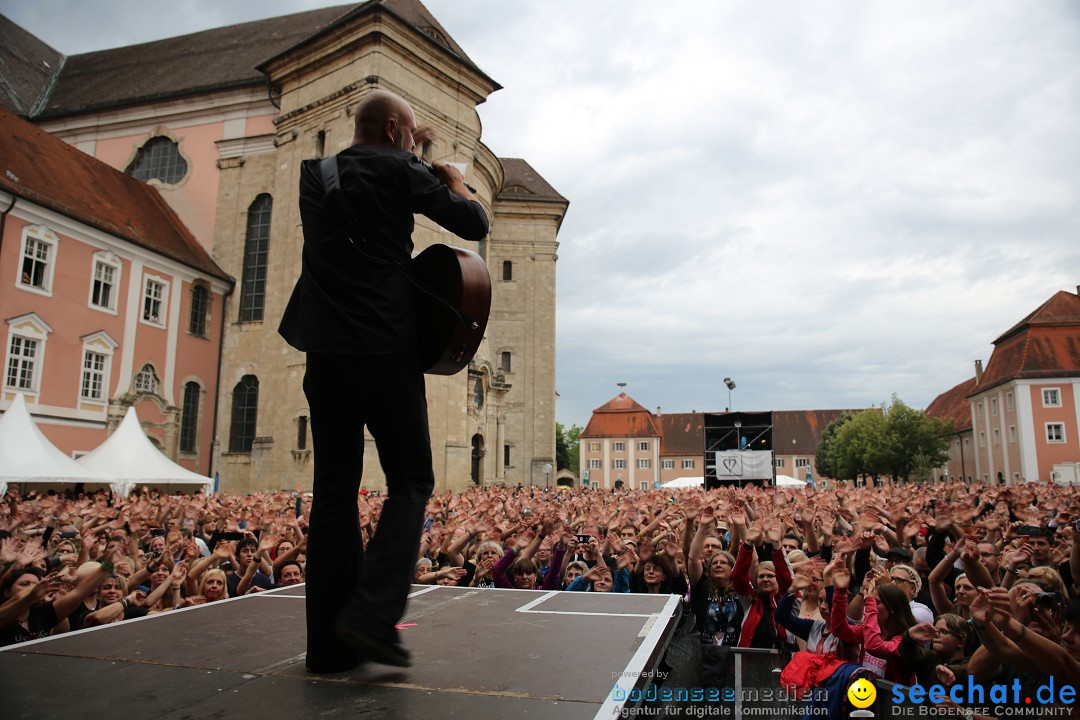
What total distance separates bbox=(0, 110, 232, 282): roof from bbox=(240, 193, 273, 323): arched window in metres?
1.02

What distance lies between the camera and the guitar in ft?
8.56

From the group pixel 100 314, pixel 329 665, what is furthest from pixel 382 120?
pixel 100 314

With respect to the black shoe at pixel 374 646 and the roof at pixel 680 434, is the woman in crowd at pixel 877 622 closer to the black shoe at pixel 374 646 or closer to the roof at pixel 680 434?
the black shoe at pixel 374 646

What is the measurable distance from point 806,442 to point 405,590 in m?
90.3

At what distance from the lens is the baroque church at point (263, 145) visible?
28.0 metres

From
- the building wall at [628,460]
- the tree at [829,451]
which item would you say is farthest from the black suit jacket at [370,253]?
the building wall at [628,460]

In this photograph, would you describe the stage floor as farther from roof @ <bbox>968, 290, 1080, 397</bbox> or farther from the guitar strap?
roof @ <bbox>968, 290, 1080, 397</bbox>

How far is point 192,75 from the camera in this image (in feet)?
116

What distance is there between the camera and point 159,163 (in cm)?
3409

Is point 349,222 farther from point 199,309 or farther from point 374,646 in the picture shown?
point 199,309

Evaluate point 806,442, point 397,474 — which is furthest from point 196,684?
point 806,442

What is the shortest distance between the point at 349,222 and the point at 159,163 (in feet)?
121

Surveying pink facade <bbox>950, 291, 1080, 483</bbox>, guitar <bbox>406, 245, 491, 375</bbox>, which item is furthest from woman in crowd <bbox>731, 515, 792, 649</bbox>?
pink facade <bbox>950, 291, 1080, 483</bbox>

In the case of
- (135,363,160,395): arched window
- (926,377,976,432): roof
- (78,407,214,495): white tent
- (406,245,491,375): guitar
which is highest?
(926,377,976,432): roof
